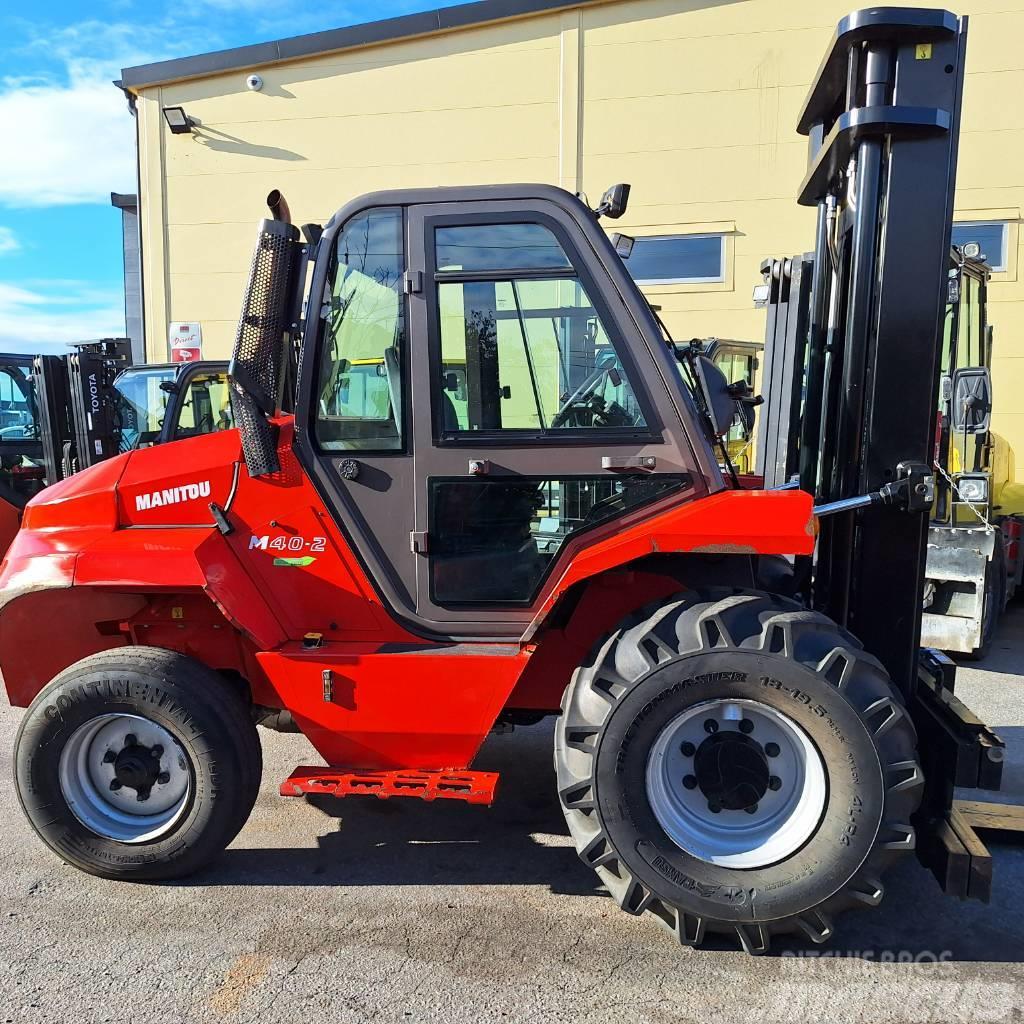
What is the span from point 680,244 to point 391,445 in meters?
9.32

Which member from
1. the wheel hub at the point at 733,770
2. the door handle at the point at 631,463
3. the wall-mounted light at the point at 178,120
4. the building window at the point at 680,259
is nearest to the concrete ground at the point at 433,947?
the wheel hub at the point at 733,770

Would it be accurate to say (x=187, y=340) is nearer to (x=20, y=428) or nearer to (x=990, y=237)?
(x=20, y=428)

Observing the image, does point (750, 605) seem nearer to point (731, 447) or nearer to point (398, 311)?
point (398, 311)

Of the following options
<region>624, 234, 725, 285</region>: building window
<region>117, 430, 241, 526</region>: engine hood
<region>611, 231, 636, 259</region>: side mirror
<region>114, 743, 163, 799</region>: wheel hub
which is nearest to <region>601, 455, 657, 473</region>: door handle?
<region>611, 231, 636, 259</region>: side mirror

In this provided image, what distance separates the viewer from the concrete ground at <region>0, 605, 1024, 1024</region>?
2.56m

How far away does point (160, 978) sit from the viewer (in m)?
2.70

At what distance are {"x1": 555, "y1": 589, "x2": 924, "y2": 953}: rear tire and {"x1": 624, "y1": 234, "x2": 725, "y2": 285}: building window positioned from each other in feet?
30.2

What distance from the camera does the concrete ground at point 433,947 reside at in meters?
2.56

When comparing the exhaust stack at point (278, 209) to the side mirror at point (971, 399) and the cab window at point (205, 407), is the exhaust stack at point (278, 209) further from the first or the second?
the cab window at point (205, 407)

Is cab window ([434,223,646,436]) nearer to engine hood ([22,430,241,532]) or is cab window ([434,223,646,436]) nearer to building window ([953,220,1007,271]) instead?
engine hood ([22,430,241,532])

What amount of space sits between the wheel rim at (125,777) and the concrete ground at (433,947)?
0.25 m

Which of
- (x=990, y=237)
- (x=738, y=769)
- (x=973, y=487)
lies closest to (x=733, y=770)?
(x=738, y=769)

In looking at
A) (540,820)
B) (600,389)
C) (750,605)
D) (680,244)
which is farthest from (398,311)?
(680,244)

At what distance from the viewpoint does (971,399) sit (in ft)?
19.0
